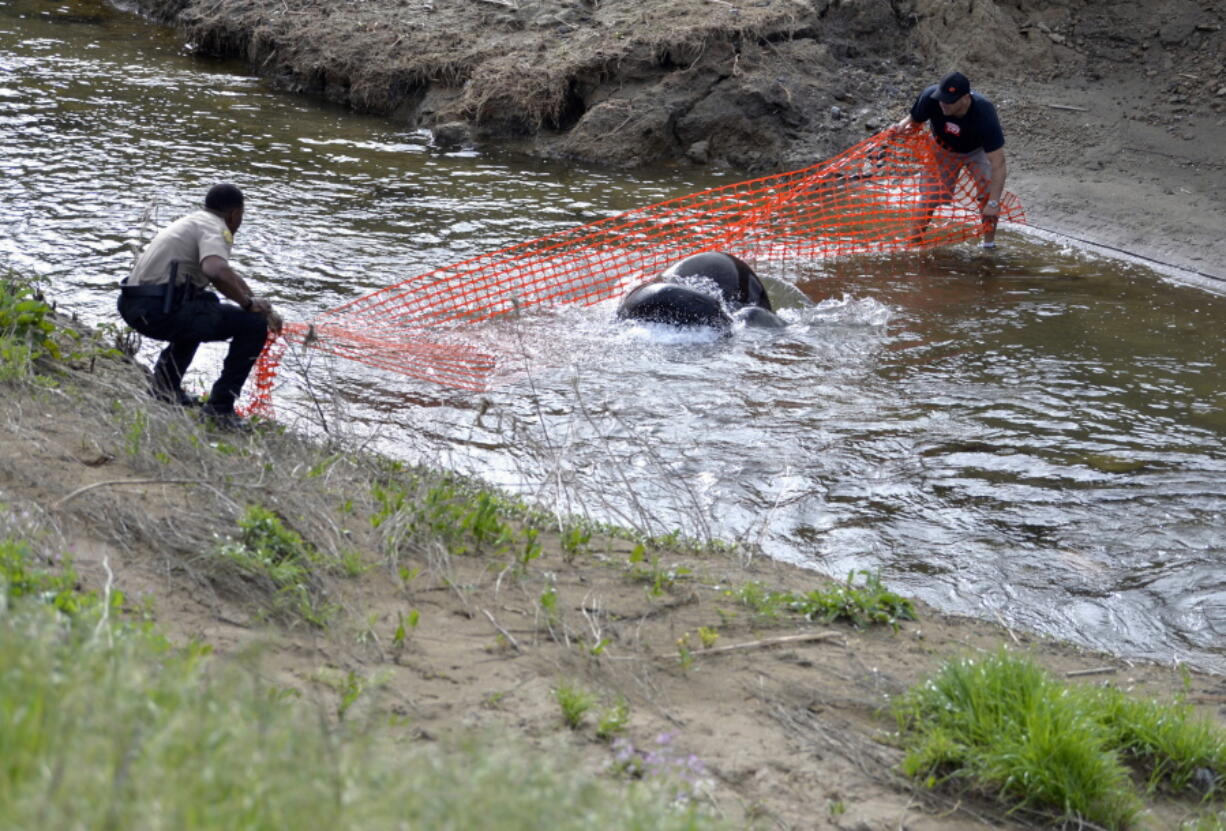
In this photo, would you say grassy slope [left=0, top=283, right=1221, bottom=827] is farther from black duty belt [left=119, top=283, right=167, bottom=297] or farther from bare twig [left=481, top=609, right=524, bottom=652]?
black duty belt [left=119, top=283, right=167, bottom=297]

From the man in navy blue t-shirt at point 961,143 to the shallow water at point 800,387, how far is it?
596 millimetres

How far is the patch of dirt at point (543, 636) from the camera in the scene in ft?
12.0

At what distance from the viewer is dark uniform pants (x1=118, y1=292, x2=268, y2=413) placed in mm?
7031

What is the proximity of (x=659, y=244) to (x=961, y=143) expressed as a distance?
3162mm

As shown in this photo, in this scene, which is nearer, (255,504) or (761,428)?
(255,504)

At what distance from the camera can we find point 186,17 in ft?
68.5

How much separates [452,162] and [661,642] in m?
11.6

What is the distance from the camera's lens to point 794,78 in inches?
630

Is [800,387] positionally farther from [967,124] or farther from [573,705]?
[573,705]

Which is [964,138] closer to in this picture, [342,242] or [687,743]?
[342,242]

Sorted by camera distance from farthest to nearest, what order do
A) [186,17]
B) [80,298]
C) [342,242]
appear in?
[186,17], [342,242], [80,298]

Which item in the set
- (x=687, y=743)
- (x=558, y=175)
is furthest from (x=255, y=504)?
(x=558, y=175)

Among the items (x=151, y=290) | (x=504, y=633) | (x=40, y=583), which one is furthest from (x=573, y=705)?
(x=151, y=290)

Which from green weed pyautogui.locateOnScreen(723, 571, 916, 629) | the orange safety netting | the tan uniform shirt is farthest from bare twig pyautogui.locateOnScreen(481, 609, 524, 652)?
the orange safety netting
